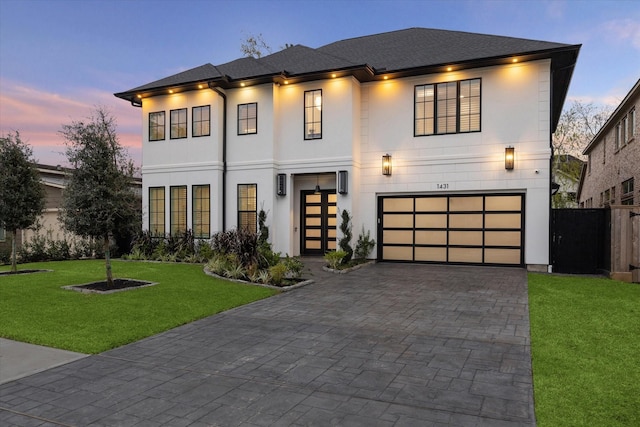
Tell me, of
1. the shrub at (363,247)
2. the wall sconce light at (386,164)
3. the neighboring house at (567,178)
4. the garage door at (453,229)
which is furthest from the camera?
the neighboring house at (567,178)

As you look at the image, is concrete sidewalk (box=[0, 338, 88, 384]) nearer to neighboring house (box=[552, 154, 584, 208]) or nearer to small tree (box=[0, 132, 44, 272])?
small tree (box=[0, 132, 44, 272])

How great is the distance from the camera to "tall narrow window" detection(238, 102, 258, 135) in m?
14.7

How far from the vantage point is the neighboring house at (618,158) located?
48.4 ft

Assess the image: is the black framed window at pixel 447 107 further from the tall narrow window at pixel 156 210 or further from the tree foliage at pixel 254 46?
the tree foliage at pixel 254 46

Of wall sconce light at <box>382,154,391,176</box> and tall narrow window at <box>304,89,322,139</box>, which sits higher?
tall narrow window at <box>304,89,322,139</box>

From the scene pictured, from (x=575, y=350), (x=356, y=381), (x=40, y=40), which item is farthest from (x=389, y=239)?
(x=40, y=40)

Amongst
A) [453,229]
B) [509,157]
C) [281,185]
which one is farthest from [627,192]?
[281,185]

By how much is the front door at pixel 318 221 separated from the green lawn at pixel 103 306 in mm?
4928

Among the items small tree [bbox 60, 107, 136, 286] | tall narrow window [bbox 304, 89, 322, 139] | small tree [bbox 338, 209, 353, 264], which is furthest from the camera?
tall narrow window [bbox 304, 89, 322, 139]

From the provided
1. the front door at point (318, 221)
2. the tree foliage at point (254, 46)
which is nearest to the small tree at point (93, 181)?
the front door at point (318, 221)

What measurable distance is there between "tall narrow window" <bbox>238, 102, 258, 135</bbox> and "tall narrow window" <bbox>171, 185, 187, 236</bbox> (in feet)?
10.4

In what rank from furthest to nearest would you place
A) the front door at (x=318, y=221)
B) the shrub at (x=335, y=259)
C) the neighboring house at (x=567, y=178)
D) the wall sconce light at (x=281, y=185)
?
the neighboring house at (x=567, y=178) < the front door at (x=318, y=221) < the wall sconce light at (x=281, y=185) < the shrub at (x=335, y=259)

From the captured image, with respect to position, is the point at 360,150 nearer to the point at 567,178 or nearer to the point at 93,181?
the point at 93,181

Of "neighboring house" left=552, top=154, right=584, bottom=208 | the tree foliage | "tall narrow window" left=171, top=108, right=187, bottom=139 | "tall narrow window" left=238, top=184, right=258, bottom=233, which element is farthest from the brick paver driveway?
"neighboring house" left=552, top=154, right=584, bottom=208
